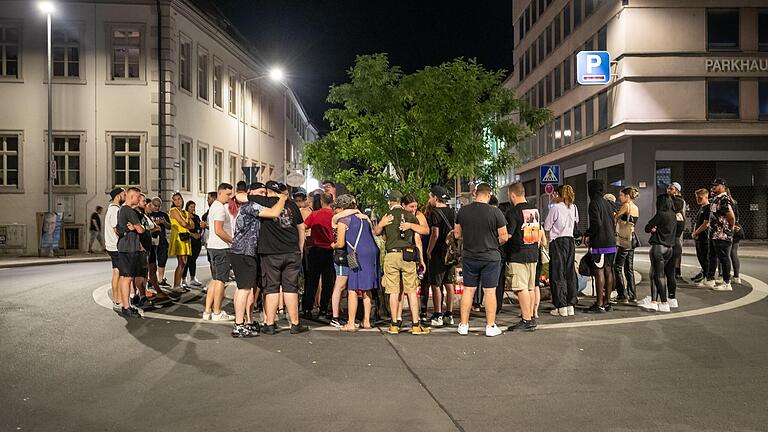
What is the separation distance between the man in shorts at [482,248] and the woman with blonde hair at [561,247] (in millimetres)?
1848

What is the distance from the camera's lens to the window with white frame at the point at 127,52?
28.5 m

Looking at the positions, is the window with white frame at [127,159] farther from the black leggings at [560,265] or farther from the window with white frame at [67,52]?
the black leggings at [560,265]

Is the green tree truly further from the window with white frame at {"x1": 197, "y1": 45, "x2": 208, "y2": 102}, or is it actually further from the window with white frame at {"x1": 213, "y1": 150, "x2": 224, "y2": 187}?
the window with white frame at {"x1": 213, "y1": 150, "x2": 224, "y2": 187}

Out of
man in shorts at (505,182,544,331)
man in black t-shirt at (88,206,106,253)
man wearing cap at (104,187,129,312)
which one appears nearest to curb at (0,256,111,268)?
man in black t-shirt at (88,206,106,253)

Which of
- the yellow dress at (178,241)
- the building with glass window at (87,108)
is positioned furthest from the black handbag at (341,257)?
the building with glass window at (87,108)

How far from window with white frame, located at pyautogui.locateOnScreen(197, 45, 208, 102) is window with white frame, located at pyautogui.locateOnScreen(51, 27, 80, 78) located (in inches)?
219

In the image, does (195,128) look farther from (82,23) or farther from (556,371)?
(556,371)

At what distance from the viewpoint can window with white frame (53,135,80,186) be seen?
27.9m

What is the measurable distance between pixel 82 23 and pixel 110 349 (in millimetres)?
24119

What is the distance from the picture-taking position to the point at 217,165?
3512 cm

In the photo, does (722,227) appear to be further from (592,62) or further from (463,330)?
(592,62)

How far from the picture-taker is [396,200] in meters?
9.09

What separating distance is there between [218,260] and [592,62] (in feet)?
86.3

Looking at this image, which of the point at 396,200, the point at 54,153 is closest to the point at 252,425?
the point at 396,200
